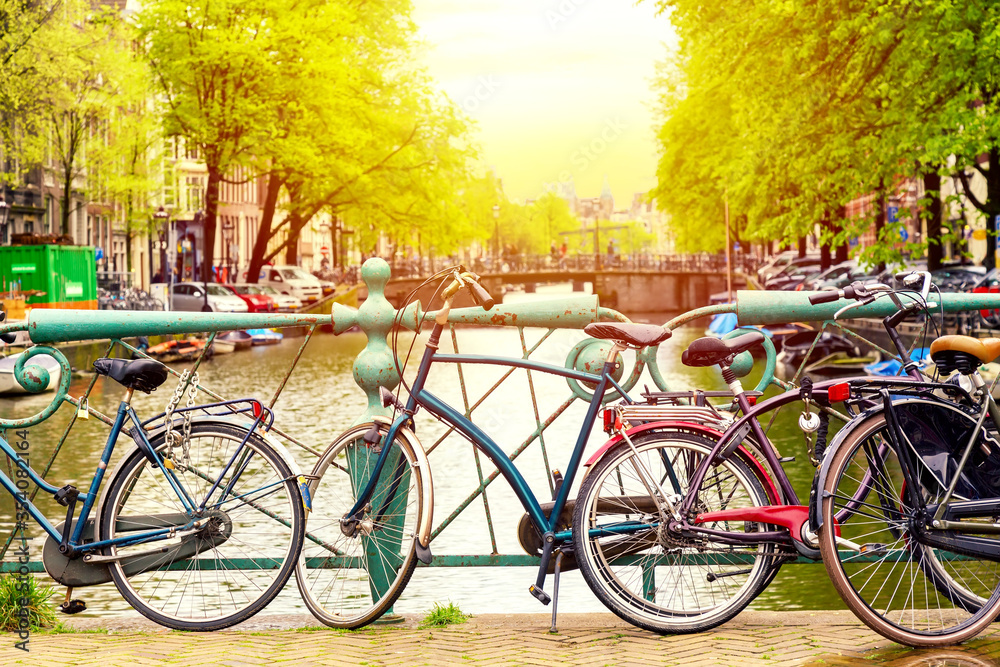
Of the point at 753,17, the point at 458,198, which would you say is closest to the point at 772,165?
the point at 753,17

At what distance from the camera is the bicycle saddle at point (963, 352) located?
4117 millimetres

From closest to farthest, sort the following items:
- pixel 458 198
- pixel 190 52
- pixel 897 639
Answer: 1. pixel 897 639
2. pixel 190 52
3. pixel 458 198

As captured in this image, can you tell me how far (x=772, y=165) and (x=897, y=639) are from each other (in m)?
19.4

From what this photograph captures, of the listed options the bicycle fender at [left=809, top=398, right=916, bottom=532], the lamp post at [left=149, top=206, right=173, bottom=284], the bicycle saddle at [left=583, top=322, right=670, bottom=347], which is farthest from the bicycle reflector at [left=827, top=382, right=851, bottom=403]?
the lamp post at [left=149, top=206, right=173, bottom=284]

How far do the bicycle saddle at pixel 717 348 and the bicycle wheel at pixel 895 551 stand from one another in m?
0.47

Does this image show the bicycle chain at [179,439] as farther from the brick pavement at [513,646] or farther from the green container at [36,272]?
the green container at [36,272]

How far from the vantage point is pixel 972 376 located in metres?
4.18

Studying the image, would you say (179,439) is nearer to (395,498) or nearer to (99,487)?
(99,487)

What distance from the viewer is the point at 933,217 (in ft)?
74.4

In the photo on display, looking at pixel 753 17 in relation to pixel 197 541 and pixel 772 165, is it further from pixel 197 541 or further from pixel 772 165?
pixel 197 541

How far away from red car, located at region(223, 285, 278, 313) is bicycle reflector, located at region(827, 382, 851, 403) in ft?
121

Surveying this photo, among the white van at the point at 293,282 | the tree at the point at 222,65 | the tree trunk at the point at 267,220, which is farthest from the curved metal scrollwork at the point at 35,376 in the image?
the white van at the point at 293,282

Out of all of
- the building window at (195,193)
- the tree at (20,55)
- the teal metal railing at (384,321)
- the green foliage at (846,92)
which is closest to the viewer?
the teal metal railing at (384,321)

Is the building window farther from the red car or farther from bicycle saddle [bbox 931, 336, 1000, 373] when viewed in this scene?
bicycle saddle [bbox 931, 336, 1000, 373]
